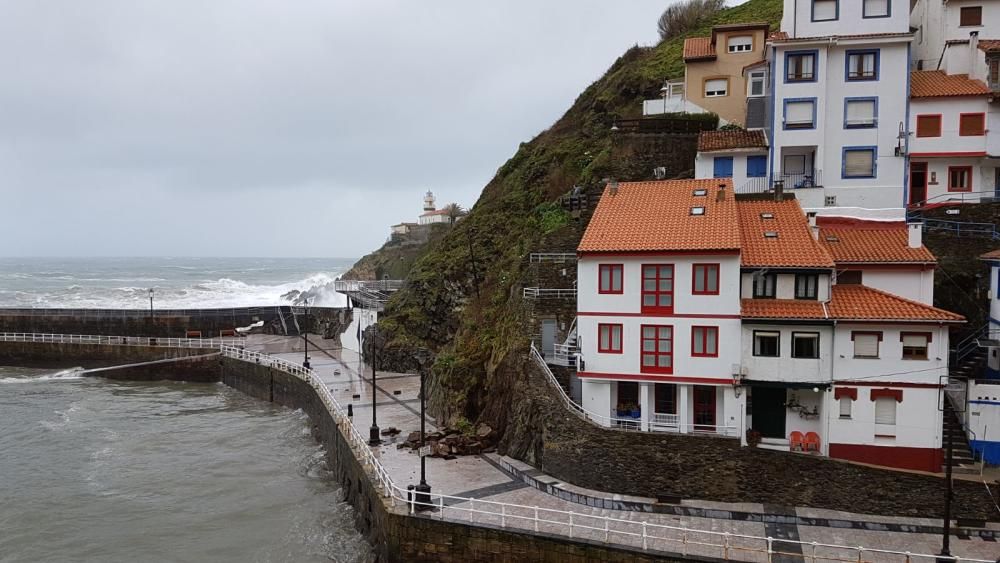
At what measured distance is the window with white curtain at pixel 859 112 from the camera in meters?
32.2

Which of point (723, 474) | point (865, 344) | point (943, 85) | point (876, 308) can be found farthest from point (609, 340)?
point (943, 85)

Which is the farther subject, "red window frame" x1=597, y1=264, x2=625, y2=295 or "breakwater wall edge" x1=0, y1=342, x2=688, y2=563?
"red window frame" x1=597, y1=264, x2=625, y2=295

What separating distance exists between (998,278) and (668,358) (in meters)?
12.5

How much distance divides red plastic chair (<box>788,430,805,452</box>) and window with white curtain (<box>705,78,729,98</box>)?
77.0 feet

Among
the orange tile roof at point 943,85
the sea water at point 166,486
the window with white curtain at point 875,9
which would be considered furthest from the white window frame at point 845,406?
the window with white curtain at point 875,9

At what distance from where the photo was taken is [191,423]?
39531 mm

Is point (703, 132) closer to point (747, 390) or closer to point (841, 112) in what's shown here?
point (841, 112)

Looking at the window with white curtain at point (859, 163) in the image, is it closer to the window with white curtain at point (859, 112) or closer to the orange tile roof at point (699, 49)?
the window with white curtain at point (859, 112)

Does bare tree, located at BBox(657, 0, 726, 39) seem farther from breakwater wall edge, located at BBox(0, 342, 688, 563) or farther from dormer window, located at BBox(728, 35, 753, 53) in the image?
breakwater wall edge, located at BBox(0, 342, 688, 563)

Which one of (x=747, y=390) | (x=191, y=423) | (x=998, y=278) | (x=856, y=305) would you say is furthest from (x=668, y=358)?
(x=191, y=423)

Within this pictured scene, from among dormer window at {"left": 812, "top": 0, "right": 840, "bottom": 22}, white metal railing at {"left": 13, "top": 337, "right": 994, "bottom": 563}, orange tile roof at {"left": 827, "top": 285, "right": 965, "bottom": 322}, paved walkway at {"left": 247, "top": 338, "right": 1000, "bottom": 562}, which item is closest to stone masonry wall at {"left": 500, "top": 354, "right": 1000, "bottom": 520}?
paved walkway at {"left": 247, "top": 338, "right": 1000, "bottom": 562}

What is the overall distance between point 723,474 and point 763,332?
192 inches

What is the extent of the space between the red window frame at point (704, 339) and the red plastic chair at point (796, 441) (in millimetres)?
3691

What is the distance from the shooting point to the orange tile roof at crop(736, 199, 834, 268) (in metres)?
22.9
